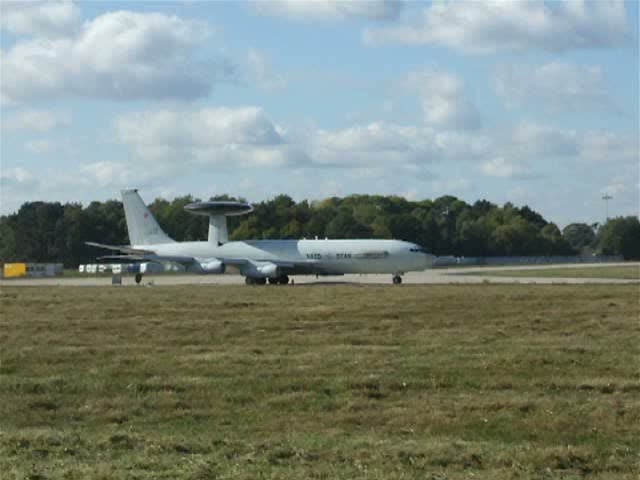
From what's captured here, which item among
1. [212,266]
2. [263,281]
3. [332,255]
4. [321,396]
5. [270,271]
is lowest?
[321,396]

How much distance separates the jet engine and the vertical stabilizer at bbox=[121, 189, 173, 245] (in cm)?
805

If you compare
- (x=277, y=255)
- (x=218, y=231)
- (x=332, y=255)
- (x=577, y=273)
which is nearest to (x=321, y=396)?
(x=332, y=255)

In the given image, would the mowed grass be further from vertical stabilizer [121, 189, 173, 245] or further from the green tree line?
the green tree line

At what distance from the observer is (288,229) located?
480 feet

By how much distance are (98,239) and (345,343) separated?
121m

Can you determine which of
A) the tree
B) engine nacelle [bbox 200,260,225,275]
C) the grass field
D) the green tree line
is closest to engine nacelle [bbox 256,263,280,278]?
engine nacelle [bbox 200,260,225,275]

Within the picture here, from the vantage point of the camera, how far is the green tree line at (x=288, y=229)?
146 meters

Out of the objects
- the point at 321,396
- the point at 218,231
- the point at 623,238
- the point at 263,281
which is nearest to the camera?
the point at 321,396

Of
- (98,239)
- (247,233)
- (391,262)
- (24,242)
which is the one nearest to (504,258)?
(247,233)

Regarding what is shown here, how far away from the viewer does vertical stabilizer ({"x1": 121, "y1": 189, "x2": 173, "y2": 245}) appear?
83375 mm

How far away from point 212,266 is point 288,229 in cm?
7151

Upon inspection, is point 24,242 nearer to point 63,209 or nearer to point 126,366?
point 63,209

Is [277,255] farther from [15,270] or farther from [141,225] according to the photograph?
[15,270]

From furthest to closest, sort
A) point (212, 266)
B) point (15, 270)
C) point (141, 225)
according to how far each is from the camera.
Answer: point (15, 270) < point (141, 225) < point (212, 266)
